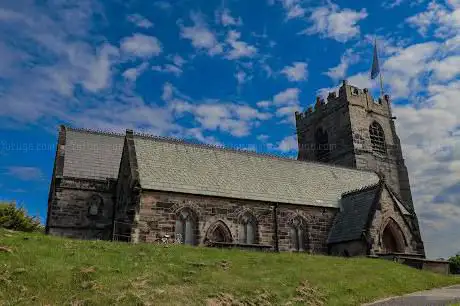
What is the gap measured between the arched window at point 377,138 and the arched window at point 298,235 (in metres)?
20.4

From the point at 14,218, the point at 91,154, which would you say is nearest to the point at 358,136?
the point at 91,154

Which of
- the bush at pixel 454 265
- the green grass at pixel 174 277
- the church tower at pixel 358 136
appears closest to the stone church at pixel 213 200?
the green grass at pixel 174 277

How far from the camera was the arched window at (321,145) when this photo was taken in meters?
47.1

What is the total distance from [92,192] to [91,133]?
720 cm

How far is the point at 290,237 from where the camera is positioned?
27.8 meters

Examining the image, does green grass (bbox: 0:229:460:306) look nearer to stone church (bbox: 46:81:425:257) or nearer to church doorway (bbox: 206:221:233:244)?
stone church (bbox: 46:81:425:257)

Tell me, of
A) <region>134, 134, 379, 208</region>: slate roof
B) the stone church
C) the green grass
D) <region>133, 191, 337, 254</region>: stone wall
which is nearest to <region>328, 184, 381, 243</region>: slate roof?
the stone church

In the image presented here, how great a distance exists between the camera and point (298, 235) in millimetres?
28281

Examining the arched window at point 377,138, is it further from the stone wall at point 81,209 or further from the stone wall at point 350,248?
the stone wall at point 81,209

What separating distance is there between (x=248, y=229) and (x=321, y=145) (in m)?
24.2

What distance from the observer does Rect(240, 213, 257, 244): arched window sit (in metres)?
26.2

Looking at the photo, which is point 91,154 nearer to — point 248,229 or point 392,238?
point 248,229

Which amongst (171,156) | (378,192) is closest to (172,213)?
(171,156)

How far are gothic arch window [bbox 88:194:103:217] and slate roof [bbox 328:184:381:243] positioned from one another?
53.4 feet
